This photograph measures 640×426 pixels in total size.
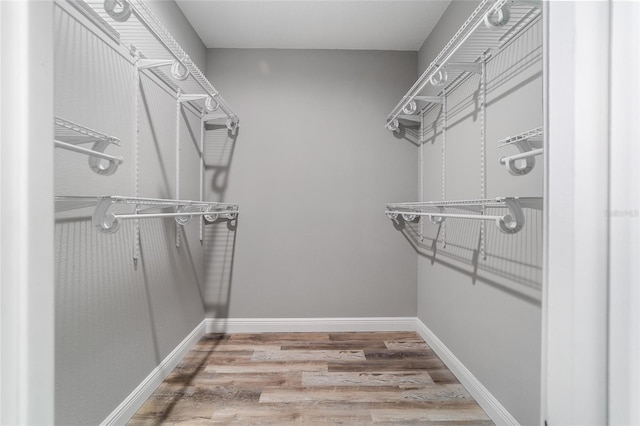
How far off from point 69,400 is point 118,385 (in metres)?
0.29

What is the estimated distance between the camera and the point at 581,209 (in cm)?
32

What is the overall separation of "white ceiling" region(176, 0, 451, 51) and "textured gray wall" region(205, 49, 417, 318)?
116mm

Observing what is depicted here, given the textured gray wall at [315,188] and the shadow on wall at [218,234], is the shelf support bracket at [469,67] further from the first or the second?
the shadow on wall at [218,234]

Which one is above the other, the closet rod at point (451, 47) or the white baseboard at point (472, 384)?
the closet rod at point (451, 47)

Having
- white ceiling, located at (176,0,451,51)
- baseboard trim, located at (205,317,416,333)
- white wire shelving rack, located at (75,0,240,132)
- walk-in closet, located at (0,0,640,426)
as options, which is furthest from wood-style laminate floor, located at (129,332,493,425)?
white ceiling, located at (176,0,451,51)

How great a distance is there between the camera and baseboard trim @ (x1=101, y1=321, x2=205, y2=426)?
1311mm

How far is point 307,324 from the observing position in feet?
7.84

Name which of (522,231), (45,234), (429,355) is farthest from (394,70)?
(45,234)

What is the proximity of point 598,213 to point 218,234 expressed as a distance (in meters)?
2.32

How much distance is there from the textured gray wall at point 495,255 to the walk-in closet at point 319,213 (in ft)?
0.04

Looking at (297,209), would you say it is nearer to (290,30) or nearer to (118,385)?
(290,30)

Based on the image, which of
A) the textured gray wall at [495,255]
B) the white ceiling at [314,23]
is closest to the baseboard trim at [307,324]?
the textured gray wall at [495,255]

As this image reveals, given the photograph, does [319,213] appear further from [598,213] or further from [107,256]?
[598,213]

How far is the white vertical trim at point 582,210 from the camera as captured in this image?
1.03 ft
